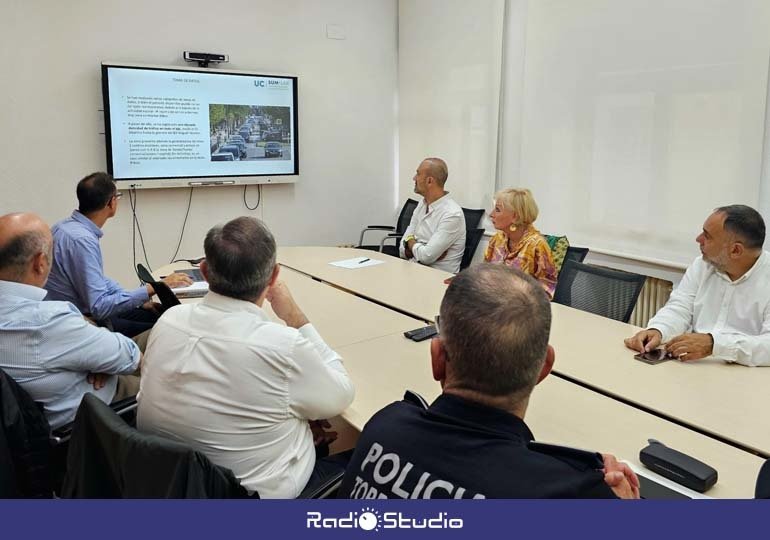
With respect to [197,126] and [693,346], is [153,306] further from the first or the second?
[693,346]

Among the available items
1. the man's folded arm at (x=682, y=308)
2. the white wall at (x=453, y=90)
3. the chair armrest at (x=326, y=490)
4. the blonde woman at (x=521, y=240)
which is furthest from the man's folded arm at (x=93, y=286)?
the white wall at (x=453, y=90)

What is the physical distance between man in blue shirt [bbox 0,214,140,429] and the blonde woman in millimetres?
2109

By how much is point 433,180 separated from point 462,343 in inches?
145

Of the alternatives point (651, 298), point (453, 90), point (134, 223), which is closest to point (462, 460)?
point (651, 298)

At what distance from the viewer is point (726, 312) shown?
2.34 meters

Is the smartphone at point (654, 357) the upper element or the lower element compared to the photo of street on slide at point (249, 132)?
lower

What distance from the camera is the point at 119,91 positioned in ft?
15.2

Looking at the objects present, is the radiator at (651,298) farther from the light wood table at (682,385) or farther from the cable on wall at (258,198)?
the cable on wall at (258,198)

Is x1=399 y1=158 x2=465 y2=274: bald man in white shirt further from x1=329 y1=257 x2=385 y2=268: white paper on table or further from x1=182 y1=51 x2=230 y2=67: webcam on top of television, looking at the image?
x1=182 y1=51 x2=230 y2=67: webcam on top of television

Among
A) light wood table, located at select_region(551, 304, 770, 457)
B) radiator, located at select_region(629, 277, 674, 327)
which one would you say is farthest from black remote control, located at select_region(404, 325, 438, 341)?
radiator, located at select_region(629, 277, 674, 327)

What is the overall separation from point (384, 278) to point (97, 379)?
183cm

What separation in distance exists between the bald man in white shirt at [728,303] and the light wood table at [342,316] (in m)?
0.99

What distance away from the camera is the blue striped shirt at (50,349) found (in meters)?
1.76
